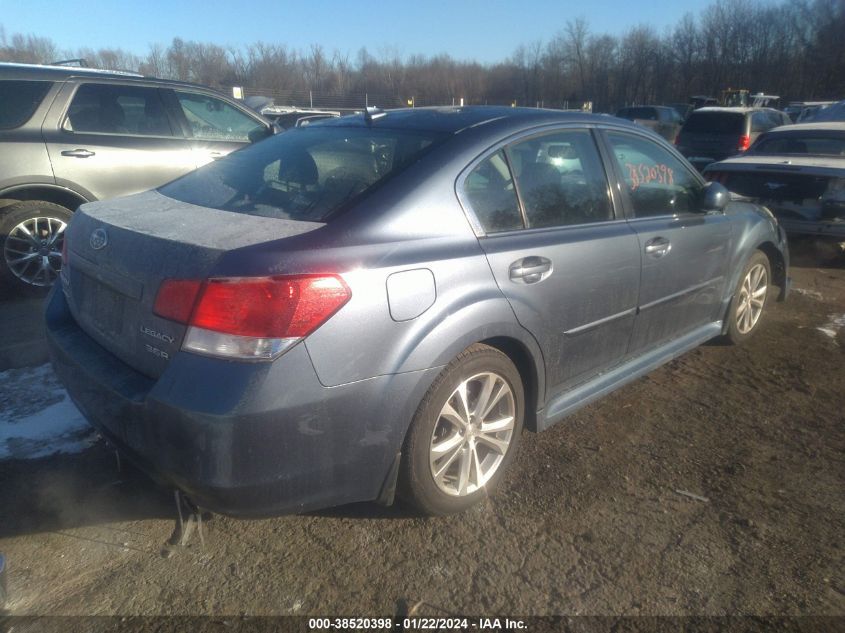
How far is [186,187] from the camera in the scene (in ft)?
9.90

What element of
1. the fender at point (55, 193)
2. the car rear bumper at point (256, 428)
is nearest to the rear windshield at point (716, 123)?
the fender at point (55, 193)

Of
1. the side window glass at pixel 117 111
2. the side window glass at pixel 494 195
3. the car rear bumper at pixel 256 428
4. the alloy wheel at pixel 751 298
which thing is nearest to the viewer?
the car rear bumper at pixel 256 428

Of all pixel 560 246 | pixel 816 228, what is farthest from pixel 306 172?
pixel 816 228

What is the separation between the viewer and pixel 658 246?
3.43m

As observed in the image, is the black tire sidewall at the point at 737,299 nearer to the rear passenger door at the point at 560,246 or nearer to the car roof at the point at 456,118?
the rear passenger door at the point at 560,246

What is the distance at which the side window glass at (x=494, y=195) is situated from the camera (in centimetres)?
265

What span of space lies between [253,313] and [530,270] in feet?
3.97

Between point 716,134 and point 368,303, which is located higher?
point 368,303

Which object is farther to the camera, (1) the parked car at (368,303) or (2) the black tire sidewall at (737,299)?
(2) the black tire sidewall at (737,299)

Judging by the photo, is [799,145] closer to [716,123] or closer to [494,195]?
[716,123]

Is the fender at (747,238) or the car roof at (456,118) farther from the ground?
the car roof at (456,118)

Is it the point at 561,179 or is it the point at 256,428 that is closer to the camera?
the point at 256,428

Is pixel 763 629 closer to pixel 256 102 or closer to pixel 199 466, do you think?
pixel 199 466

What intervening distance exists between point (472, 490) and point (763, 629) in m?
1.13
